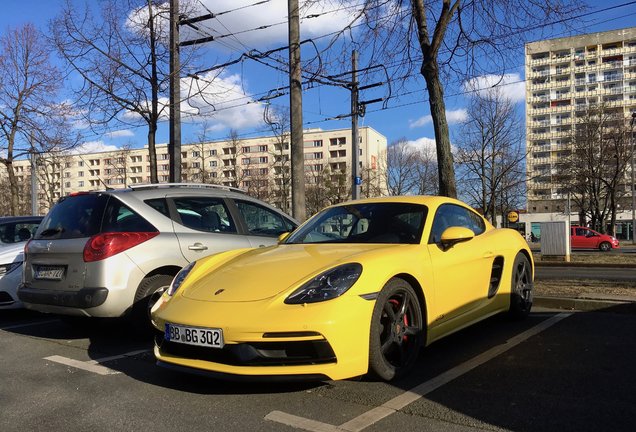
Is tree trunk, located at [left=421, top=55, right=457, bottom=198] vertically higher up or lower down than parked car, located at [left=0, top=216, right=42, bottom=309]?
higher up

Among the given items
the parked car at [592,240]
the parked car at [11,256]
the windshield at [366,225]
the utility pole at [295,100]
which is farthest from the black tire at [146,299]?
the parked car at [592,240]

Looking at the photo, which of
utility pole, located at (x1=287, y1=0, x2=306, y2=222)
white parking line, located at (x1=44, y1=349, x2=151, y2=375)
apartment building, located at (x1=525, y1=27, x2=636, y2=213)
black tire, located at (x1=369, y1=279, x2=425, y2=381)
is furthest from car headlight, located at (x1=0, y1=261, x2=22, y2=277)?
apartment building, located at (x1=525, y1=27, x2=636, y2=213)

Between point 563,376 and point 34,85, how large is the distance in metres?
21.0

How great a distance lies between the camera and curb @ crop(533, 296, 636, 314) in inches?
244

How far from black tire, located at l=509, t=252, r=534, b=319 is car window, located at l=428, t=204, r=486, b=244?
2.13ft

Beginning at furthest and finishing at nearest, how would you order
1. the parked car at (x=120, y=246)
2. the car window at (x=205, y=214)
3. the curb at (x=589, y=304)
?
the curb at (x=589, y=304) → the car window at (x=205, y=214) → the parked car at (x=120, y=246)

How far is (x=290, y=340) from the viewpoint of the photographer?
3270 mm

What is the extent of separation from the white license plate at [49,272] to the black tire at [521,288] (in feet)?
15.5

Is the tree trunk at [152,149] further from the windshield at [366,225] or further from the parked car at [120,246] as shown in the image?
the windshield at [366,225]

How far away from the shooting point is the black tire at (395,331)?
3.56 meters

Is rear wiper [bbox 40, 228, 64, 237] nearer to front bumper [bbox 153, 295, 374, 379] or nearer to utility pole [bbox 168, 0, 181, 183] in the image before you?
front bumper [bbox 153, 295, 374, 379]

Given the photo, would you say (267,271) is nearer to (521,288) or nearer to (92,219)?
(92,219)

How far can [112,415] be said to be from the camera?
3316 mm

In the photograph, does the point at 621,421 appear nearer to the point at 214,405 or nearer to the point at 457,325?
the point at 457,325
